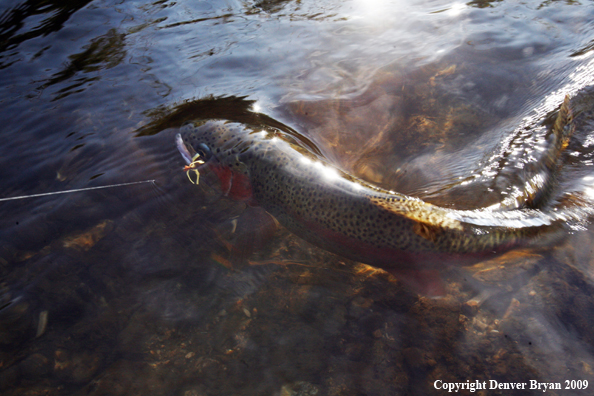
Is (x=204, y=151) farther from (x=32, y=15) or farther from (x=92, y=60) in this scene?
(x=32, y=15)

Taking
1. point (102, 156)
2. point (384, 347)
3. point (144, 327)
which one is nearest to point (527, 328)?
point (384, 347)

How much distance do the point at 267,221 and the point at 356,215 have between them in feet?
3.33

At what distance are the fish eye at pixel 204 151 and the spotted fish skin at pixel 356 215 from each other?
0.07 meters

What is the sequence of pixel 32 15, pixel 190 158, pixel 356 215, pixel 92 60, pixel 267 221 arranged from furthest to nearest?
pixel 32 15 → pixel 92 60 → pixel 190 158 → pixel 267 221 → pixel 356 215

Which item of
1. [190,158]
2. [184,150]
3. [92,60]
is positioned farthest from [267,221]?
[92,60]

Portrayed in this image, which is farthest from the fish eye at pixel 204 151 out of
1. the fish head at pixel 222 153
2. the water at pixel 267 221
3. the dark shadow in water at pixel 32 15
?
the dark shadow in water at pixel 32 15

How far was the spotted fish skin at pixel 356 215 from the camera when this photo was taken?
305 cm

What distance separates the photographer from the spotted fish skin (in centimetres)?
305

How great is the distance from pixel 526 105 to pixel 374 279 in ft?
11.2

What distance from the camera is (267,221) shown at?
372 cm

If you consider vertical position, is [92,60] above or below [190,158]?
above

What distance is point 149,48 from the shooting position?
616 centimetres

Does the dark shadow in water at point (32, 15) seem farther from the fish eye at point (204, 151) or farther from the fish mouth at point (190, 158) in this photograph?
the fish eye at point (204, 151)

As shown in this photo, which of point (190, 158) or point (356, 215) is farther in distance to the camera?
point (190, 158)
